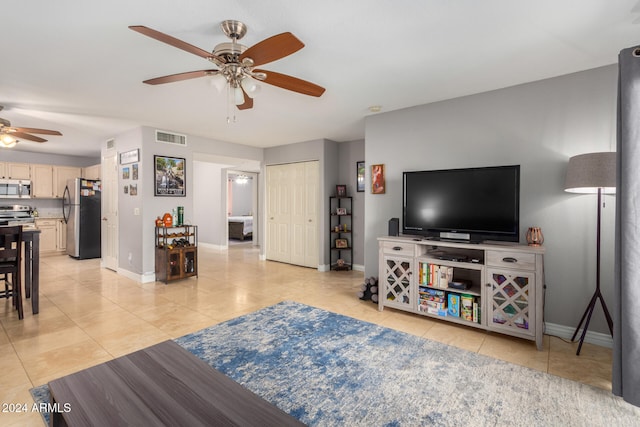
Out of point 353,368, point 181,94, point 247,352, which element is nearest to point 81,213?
point 181,94

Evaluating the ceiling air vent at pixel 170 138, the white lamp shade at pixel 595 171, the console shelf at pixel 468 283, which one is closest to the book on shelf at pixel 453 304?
the console shelf at pixel 468 283

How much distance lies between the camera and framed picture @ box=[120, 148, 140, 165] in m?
4.93

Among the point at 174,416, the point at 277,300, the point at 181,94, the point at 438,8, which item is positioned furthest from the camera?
the point at 277,300

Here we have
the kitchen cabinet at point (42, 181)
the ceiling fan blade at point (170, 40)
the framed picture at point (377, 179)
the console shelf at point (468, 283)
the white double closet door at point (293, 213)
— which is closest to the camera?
the ceiling fan blade at point (170, 40)

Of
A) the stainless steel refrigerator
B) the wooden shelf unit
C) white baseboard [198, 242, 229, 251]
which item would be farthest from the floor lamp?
the stainless steel refrigerator

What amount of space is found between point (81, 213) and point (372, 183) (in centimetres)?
661

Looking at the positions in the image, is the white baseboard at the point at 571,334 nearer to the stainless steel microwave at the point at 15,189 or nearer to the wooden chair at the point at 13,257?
the wooden chair at the point at 13,257

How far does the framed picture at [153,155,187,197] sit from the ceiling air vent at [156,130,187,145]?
274 millimetres

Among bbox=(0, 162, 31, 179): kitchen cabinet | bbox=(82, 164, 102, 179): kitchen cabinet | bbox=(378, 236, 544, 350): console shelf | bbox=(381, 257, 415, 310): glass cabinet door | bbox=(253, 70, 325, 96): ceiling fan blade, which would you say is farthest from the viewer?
bbox=(82, 164, 102, 179): kitchen cabinet

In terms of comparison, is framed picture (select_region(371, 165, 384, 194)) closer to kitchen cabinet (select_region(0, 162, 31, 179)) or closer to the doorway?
the doorway

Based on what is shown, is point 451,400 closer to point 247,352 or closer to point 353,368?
point 353,368

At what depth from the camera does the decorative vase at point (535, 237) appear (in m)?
2.88

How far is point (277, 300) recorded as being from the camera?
4.04 metres

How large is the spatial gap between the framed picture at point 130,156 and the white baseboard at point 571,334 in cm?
581
